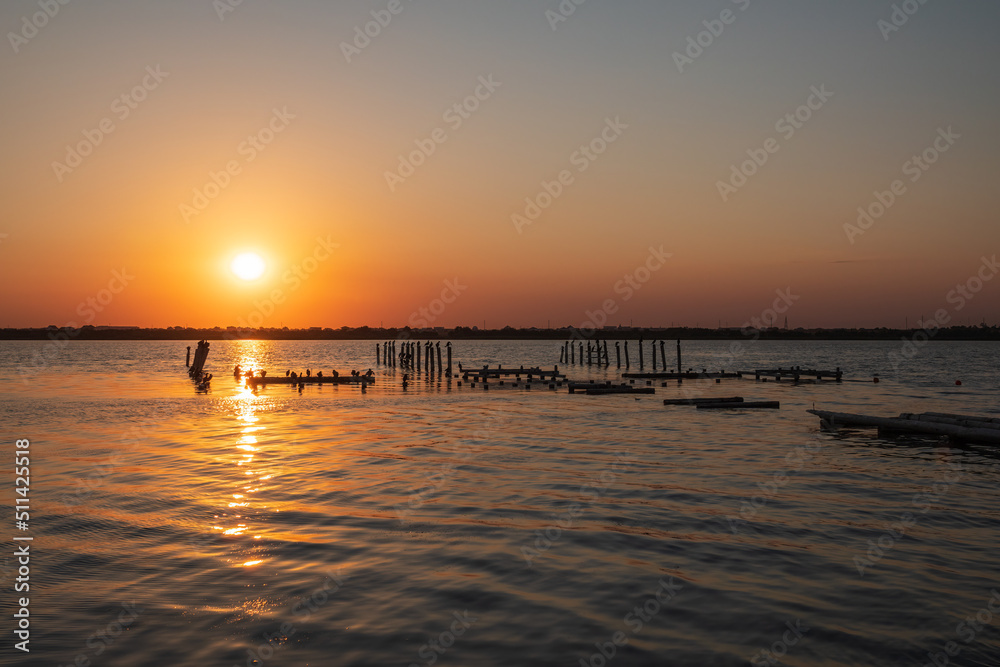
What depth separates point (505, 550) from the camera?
477 inches

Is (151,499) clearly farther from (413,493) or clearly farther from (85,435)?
(85,435)

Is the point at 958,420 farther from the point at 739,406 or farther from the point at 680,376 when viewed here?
the point at 680,376

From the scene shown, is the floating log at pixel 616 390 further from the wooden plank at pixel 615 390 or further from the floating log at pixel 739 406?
the floating log at pixel 739 406

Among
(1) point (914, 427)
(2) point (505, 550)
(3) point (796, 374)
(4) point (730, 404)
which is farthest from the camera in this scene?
(3) point (796, 374)

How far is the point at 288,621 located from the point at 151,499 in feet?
27.5

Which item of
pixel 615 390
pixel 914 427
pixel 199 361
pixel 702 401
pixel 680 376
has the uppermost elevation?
pixel 199 361

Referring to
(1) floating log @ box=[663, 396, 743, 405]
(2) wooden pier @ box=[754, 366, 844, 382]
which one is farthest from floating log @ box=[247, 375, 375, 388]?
(2) wooden pier @ box=[754, 366, 844, 382]

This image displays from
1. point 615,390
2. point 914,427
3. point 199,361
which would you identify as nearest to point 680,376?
point 615,390

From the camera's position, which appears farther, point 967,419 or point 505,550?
point 967,419

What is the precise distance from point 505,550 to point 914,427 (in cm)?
2046

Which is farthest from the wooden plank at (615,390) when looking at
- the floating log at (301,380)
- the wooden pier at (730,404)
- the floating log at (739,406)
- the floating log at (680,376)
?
the floating log at (301,380)

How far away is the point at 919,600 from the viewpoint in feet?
32.5

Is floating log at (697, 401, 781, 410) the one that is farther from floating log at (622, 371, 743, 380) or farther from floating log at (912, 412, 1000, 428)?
floating log at (622, 371, 743, 380)

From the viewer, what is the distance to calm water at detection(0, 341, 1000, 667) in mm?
8523
